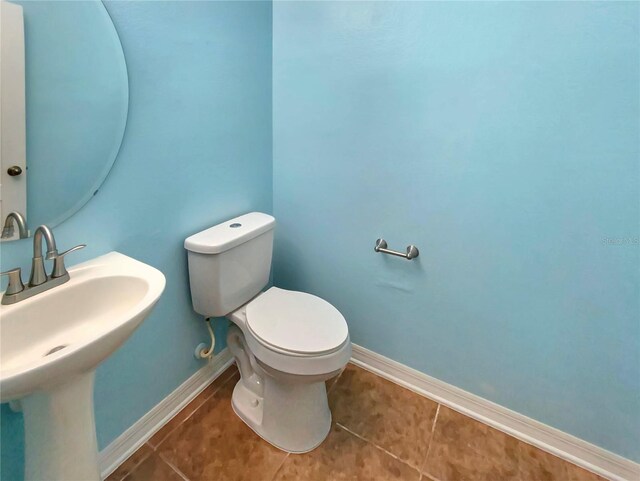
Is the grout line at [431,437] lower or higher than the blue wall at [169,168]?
lower

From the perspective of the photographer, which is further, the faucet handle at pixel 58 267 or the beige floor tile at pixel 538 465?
the beige floor tile at pixel 538 465

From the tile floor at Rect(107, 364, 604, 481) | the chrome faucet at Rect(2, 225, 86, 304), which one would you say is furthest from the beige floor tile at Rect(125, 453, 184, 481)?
the chrome faucet at Rect(2, 225, 86, 304)

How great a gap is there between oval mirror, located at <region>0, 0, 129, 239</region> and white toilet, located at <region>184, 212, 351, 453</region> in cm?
41

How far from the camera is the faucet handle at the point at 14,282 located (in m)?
0.71

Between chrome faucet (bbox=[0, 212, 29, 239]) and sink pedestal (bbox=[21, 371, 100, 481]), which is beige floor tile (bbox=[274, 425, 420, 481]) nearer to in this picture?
sink pedestal (bbox=[21, 371, 100, 481])

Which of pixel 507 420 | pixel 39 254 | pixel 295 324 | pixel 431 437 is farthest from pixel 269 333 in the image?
pixel 507 420

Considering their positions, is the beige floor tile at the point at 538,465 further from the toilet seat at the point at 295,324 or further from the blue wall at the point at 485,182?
the toilet seat at the point at 295,324

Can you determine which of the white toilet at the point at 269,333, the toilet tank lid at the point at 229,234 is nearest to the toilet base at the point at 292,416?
the white toilet at the point at 269,333

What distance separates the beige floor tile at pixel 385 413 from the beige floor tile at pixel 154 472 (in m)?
0.65

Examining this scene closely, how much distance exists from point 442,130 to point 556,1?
455 mm

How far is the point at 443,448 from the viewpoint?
1242 mm

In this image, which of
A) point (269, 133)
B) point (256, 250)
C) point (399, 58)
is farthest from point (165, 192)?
point (399, 58)

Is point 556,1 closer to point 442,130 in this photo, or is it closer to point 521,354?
point 442,130

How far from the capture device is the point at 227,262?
1.20 meters
